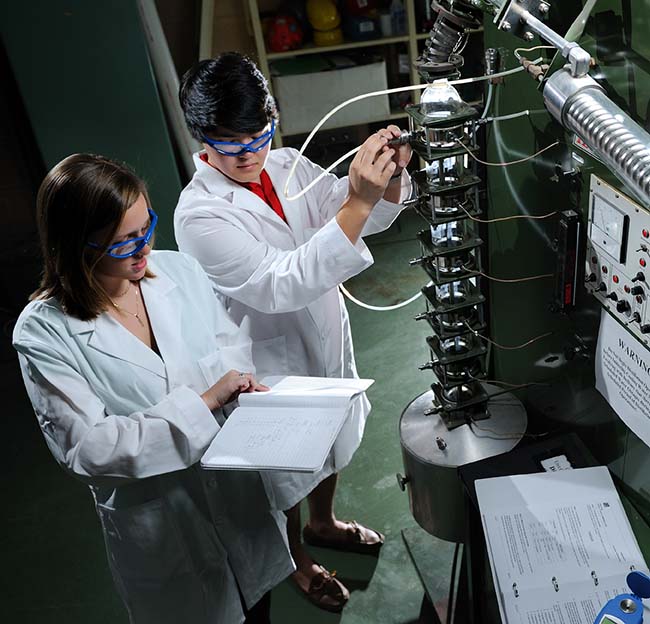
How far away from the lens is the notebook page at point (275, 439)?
121 cm

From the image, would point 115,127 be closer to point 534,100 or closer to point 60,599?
point 60,599

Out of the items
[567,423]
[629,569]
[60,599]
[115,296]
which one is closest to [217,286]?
[115,296]

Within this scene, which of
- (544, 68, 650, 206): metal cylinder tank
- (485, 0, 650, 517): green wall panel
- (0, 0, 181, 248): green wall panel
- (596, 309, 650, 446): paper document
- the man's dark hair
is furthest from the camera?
(0, 0, 181, 248): green wall panel

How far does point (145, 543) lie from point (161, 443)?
0.27 m

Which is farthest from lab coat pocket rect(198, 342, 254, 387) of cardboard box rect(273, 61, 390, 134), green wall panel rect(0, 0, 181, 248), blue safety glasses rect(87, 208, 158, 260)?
cardboard box rect(273, 61, 390, 134)

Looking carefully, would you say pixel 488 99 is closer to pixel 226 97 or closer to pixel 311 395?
pixel 226 97

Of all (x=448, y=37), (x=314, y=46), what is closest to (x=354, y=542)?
(x=448, y=37)

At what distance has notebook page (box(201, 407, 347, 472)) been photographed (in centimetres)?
121

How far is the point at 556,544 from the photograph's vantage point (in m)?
1.23

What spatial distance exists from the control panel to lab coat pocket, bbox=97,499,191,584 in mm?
975

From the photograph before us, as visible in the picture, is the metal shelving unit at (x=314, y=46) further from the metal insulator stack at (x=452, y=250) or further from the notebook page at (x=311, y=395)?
the notebook page at (x=311, y=395)

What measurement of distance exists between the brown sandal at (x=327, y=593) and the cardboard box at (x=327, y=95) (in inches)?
101

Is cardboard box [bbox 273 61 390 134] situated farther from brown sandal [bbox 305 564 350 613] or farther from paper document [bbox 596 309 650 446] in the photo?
paper document [bbox 596 309 650 446]

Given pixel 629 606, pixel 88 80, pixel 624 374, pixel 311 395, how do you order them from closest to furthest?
pixel 629 606 < pixel 624 374 < pixel 311 395 < pixel 88 80
